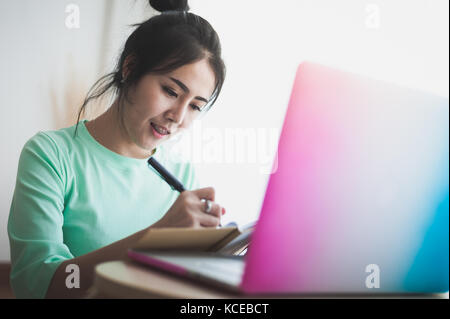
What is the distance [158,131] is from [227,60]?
605 millimetres

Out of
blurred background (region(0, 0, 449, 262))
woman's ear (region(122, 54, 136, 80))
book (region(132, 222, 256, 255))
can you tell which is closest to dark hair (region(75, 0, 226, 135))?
woman's ear (region(122, 54, 136, 80))

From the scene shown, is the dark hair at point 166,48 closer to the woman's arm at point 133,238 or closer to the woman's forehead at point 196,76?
the woman's forehead at point 196,76

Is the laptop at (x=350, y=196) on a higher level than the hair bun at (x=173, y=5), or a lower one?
lower

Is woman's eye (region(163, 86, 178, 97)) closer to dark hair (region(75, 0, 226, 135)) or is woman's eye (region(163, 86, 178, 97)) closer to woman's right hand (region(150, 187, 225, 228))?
dark hair (region(75, 0, 226, 135))

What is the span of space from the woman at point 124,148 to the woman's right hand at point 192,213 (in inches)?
11.5

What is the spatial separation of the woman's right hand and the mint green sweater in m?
0.22

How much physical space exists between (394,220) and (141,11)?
146 centimetres

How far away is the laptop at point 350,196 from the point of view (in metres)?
0.35

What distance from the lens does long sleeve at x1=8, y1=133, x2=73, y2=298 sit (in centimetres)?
67

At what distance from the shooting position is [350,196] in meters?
0.38

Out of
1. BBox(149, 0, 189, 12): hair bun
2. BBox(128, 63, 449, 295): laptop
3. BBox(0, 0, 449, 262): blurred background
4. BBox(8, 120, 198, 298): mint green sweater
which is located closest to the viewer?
BBox(128, 63, 449, 295): laptop

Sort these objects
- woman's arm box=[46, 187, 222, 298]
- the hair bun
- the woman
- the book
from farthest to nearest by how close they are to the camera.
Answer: the hair bun
the woman
woman's arm box=[46, 187, 222, 298]
the book

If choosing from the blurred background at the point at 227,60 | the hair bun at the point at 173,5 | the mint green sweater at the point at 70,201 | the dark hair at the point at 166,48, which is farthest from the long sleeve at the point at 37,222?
the blurred background at the point at 227,60

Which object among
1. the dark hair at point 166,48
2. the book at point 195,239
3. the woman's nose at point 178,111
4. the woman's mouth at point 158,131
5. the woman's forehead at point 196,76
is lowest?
the book at point 195,239
